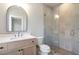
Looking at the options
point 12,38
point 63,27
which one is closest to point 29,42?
point 12,38

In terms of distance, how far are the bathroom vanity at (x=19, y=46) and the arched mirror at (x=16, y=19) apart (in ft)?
0.45

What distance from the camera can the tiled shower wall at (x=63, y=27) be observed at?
1521 millimetres

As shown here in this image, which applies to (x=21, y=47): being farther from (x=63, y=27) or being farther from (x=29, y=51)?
(x=63, y=27)

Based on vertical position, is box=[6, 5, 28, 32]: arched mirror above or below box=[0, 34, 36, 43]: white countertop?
above

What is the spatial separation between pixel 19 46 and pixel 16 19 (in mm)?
328

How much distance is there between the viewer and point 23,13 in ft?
5.15

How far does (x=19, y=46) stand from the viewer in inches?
59.5

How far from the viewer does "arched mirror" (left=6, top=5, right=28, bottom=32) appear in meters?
1.51

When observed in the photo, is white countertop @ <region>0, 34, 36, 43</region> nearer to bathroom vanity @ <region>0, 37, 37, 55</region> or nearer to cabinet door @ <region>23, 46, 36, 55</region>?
bathroom vanity @ <region>0, 37, 37, 55</region>

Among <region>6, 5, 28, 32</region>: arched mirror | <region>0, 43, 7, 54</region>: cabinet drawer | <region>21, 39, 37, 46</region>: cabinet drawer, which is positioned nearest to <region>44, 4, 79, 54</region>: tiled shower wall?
<region>21, 39, 37, 46</region>: cabinet drawer

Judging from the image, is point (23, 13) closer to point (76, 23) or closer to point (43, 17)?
point (43, 17)

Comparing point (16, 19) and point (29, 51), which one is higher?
point (16, 19)

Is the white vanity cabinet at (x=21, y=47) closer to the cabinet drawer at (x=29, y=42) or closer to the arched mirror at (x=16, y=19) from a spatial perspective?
the cabinet drawer at (x=29, y=42)

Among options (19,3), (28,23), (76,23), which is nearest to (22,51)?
(28,23)
